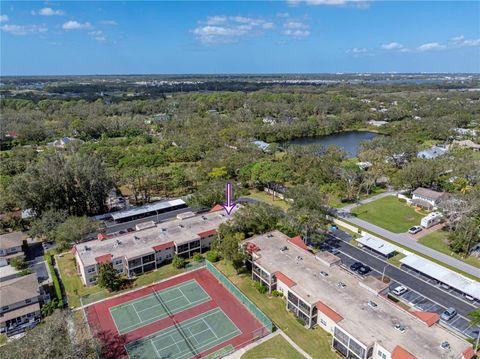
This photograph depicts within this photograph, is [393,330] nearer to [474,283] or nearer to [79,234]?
[474,283]

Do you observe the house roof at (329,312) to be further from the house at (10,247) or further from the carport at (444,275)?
the house at (10,247)

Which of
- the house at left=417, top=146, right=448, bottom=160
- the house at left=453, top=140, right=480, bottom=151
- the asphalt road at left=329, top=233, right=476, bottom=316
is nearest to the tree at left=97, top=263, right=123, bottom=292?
the asphalt road at left=329, top=233, right=476, bottom=316

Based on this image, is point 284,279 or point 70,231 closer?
point 284,279

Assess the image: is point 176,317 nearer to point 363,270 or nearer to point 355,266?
point 355,266

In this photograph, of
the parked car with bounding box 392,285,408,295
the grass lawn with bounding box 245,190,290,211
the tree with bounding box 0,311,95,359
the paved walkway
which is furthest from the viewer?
the grass lawn with bounding box 245,190,290,211

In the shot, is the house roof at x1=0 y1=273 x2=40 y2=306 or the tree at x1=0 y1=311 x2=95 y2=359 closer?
the tree at x1=0 y1=311 x2=95 y2=359

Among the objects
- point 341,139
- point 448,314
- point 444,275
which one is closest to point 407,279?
point 444,275

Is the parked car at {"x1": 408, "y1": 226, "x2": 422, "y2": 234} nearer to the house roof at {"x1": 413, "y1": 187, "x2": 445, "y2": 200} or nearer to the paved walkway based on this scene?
the paved walkway

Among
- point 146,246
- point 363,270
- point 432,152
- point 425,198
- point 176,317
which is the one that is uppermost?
point 432,152
